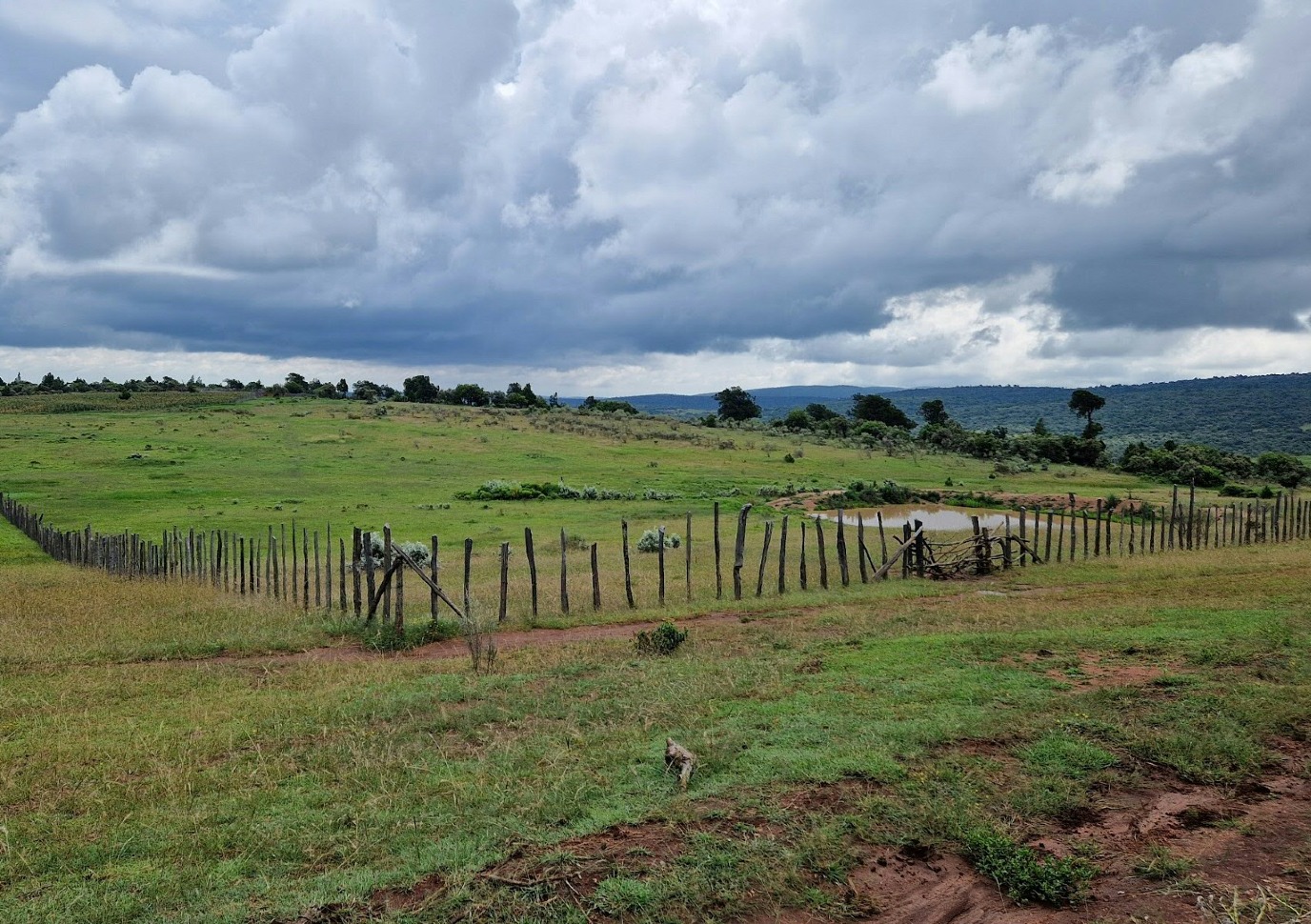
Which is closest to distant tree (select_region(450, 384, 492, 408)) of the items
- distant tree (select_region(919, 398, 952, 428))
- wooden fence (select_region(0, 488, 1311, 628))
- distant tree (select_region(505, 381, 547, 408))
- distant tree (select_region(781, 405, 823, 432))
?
distant tree (select_region(505, 381, 547, 408))

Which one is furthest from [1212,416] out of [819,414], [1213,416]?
[819,414]

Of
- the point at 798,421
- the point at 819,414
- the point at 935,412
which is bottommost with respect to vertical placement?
the point at 798,421

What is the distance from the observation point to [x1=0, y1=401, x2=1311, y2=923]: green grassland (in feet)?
19.0

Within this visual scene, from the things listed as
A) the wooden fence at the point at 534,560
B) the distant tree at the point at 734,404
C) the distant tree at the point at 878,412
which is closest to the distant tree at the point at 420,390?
the distant tree at the point at 734,404

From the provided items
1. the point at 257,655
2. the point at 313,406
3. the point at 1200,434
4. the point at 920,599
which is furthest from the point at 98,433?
the point at 1200,434

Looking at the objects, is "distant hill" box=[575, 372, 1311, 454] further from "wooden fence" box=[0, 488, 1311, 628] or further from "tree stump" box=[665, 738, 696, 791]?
"tree stump" box=[665, 738, 696, 791]

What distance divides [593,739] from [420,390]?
10618 cm

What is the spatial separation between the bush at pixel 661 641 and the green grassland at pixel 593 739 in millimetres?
222

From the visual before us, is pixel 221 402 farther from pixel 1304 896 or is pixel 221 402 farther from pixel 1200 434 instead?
pixel 1200 434

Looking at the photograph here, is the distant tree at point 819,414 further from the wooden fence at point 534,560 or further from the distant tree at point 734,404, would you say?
the wooden fence at point 534,560

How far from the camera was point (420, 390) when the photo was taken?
10938 centimetres

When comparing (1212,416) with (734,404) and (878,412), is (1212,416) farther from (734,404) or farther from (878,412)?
(734,404)

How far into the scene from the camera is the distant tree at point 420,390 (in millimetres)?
108000

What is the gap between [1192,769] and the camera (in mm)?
6969
